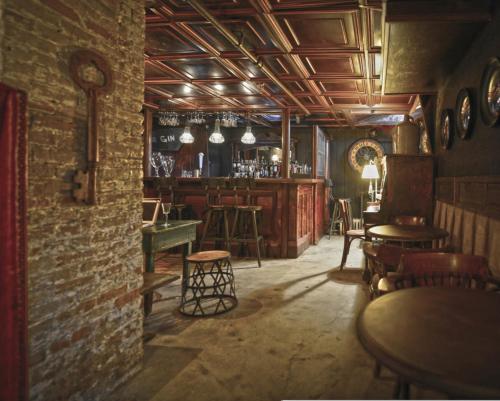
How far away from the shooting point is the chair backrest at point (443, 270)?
2.11 meters

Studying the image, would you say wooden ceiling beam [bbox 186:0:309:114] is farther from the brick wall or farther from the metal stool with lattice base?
the metal stool with lattice base

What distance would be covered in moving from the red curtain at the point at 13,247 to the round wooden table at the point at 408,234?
289 centimetres

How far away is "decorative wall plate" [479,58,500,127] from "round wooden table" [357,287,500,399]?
184 cm

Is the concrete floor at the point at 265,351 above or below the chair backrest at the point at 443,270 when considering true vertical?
below

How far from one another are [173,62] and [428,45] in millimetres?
3192

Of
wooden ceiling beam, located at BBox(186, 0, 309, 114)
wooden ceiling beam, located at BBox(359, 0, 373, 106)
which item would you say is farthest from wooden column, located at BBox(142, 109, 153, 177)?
wooden ceiling beam, located at BBox(359, 0, 373, 106)

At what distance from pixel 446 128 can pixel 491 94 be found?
5.61ft

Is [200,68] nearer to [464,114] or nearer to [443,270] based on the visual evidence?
[464,114]

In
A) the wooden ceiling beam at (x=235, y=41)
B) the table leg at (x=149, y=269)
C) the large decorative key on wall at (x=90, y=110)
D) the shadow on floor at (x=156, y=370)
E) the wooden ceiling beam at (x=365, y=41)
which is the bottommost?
the shadow on floor at (x=156, y=370)

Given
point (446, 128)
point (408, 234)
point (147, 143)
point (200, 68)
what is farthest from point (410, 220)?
point (147, 143)

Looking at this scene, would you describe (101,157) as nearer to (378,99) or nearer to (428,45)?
(428,45)

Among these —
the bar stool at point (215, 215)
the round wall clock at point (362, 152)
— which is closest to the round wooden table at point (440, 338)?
the bar stool at point (215, 215)

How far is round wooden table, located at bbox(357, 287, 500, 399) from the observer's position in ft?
3.20

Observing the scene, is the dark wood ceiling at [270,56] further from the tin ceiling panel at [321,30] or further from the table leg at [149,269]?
the table leg at [149,269]
